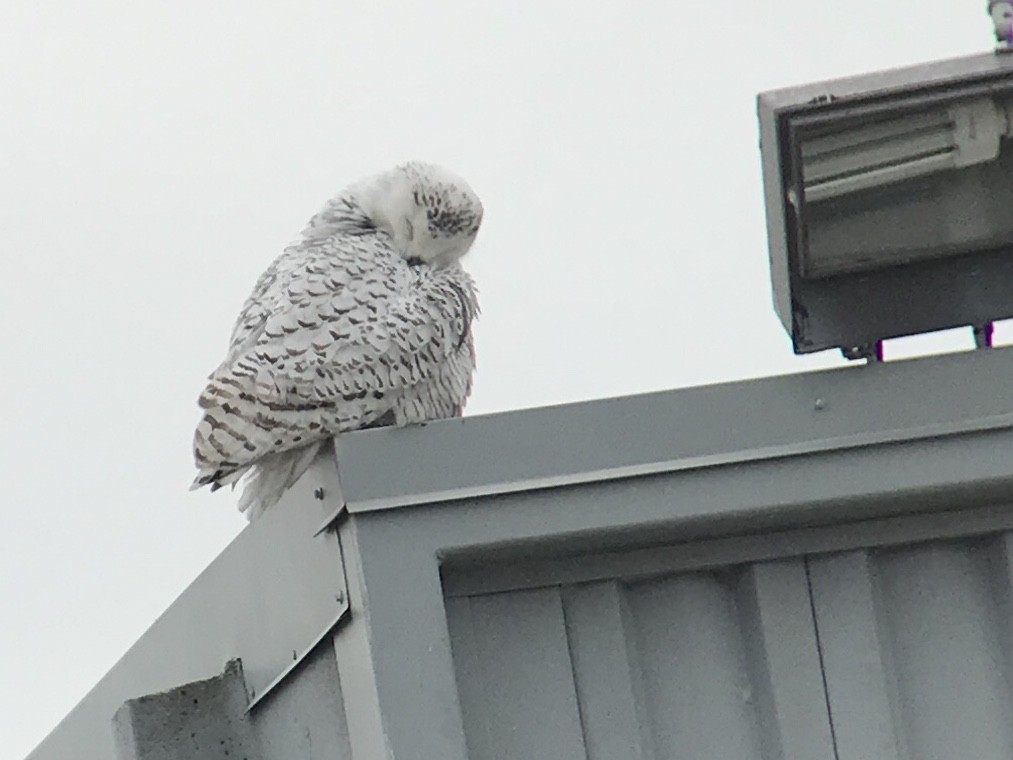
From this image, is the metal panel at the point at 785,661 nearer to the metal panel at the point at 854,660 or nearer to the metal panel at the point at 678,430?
the metal panel at the point at 854,660

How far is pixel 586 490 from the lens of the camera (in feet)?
11.2

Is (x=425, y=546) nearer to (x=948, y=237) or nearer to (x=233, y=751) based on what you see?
(x=233, y=751)

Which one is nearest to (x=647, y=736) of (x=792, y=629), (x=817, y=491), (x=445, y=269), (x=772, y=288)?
(x=792, y=629)

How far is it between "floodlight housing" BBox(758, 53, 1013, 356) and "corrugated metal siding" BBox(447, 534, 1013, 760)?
462mm

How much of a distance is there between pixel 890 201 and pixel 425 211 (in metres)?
1.85

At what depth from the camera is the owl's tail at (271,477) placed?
13.3 feet

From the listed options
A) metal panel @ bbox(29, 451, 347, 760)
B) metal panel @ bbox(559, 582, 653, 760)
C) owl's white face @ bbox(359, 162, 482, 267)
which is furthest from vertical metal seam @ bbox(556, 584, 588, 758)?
owl's white face @ bbox(359, 162, 482, 267)

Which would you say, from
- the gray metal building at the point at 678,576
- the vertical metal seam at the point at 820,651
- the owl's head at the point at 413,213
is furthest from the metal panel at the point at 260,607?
the owl's head at the point at 413,213

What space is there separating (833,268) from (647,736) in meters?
0.95

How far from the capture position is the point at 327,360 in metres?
3.99

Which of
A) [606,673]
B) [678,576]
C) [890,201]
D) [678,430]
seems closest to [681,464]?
[678,430]

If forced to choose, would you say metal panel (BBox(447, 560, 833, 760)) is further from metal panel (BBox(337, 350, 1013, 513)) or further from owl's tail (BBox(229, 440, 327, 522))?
owl's tail (BBox(229, 440, 327, 522))

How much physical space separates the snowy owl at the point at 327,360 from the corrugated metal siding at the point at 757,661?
0.61m

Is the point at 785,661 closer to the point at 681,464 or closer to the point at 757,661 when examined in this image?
the point at 757,661
